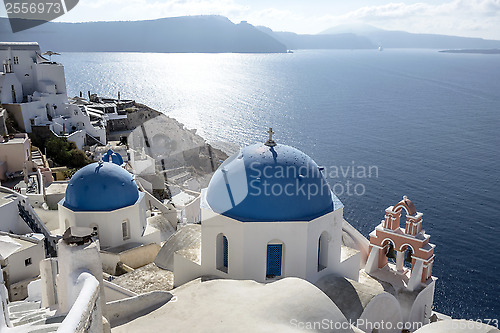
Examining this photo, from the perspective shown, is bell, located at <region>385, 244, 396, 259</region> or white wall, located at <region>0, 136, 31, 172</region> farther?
white wall, located at <region>0, 136, 31, 172</region>

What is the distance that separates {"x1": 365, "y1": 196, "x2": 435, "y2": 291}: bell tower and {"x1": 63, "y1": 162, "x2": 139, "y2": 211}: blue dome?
36.3 feet

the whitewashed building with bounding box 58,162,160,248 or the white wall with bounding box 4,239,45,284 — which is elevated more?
the whitewashed building with bounding box 58,162,160,248

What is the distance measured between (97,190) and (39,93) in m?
33.7

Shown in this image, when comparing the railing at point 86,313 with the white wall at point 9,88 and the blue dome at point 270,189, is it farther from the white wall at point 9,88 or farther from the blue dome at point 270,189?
the white wall at point 9,88

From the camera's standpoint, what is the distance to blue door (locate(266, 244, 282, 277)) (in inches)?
573

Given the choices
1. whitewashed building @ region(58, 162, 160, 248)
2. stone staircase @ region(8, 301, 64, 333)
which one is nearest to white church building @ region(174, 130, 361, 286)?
whitewashed building @ region(58, 162, 160, 248)

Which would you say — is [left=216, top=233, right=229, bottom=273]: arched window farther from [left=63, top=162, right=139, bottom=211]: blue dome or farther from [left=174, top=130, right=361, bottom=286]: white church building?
[left=63, top=162, right=139, bottom=211]: blue dome

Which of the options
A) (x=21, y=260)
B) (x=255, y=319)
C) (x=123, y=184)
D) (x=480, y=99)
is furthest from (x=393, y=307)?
(x=480, y=99)

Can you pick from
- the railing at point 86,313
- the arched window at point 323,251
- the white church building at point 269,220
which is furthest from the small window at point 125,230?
the railing at point 86,313

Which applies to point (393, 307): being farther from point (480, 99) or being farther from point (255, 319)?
point (480, 99)

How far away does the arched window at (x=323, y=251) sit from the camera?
50.4 feet

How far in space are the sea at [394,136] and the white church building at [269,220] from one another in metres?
18.7

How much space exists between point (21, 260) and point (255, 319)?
13.0m

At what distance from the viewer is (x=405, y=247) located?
18.1 m
